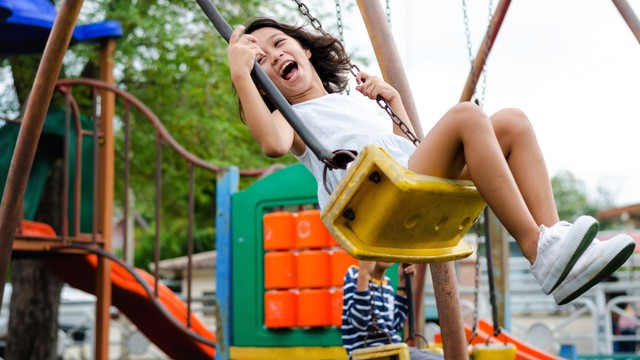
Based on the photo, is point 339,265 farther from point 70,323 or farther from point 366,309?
point 70,323

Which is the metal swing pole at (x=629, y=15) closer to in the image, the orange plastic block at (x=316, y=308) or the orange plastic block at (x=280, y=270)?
the orange plastic block at (x=316, y=308)

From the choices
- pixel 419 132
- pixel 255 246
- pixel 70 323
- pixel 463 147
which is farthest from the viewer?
pixel 70 323

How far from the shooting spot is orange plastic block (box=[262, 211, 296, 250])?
5516mm

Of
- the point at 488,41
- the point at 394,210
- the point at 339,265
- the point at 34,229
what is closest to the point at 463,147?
the point at 394,210

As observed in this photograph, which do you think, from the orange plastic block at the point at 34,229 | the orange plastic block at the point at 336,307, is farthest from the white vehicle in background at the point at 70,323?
the orange plastic block at the point at 336,307

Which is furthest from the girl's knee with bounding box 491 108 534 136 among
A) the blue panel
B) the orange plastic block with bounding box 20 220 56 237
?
the orange plastic block with bounding box 20 220 56 237

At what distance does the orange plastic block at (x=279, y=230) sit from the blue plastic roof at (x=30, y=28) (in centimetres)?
218

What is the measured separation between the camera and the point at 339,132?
298 centimetres

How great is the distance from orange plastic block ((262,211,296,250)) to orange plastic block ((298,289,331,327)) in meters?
0.35

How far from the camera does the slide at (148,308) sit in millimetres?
6656

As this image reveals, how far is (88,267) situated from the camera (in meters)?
6.70

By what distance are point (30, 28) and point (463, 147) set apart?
4.77 metres

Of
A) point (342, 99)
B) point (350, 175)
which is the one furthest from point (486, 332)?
point (350, 175)

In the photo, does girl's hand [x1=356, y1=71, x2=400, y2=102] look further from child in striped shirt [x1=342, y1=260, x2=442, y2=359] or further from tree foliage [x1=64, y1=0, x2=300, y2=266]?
tree foliage [x1=64, y1=0, x2=300, y2=266]
